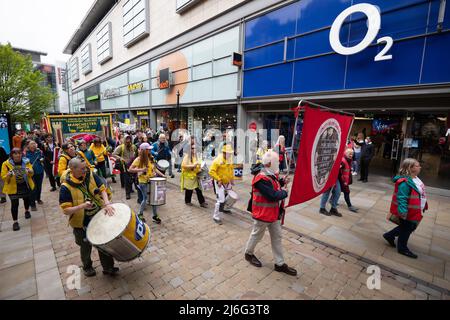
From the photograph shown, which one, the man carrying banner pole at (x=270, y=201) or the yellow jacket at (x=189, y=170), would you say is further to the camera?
the yellow jacket at (x=189, y=170)

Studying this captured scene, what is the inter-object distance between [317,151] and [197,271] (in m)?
2.67

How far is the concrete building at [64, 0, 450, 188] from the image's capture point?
24.4 ft

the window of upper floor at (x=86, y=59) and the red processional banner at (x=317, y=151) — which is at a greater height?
the window of upper floor at (x=86, y=59)

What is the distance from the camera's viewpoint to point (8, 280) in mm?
3277

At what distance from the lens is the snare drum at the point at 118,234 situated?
9.02ft

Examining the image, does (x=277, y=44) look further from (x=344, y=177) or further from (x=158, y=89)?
(x=158, y=89)

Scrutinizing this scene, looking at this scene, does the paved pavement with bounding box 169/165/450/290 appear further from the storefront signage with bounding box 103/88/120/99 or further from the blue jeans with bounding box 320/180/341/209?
the storefront signage with bounding box 103/88/120/99

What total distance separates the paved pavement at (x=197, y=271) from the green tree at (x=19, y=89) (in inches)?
901

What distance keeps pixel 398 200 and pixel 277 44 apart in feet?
32.1

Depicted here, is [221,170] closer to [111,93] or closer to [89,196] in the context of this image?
[89,196]

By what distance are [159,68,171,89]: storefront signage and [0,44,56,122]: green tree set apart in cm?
1327

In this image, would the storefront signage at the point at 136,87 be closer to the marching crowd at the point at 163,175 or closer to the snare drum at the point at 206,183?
the marching crowd at the point at 163,175

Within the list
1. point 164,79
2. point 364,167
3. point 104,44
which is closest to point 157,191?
point 364,167

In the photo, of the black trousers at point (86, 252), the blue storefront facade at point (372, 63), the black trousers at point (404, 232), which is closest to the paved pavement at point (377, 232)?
the black trousers at point (404, 232)
